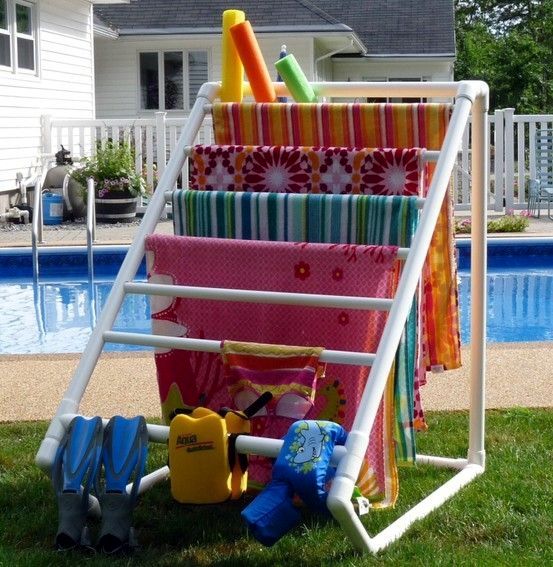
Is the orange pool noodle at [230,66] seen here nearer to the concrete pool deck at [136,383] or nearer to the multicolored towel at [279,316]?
the multicolored towel at [279,316]

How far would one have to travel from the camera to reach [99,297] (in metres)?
9.41

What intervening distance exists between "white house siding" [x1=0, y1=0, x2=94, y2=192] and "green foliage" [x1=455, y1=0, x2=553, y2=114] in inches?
628

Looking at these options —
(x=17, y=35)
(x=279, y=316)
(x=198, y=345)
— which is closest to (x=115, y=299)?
(x=198, y=345)

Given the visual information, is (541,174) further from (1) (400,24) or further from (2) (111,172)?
(1) (400,24)

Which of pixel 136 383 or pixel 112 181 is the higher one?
pixel 112 181

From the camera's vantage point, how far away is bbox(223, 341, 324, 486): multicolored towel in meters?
3.01

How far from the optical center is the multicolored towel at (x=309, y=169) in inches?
127

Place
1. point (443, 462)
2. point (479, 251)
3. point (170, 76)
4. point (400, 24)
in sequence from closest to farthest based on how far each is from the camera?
point (479, 251) → point (443, 462) → point (170, 76) → point (400, 24)

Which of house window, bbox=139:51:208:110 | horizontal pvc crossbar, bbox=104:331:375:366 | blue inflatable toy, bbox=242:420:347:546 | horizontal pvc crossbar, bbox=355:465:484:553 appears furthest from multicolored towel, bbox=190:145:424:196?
Answer: house window, bbox=139:51:208:110

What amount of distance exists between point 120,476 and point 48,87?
1375 centimetres

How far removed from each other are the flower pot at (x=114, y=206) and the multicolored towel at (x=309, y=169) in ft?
31.6

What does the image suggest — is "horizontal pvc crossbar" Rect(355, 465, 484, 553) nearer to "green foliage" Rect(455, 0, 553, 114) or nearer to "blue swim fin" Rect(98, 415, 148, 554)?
"blue swim fin" Rect(98, 415, 148, 554)

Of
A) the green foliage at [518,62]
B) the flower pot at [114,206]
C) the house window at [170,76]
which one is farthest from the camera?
the green foliage at [518,62]

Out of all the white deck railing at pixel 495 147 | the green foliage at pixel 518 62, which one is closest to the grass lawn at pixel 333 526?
the white deck railing at pixel 495 147
